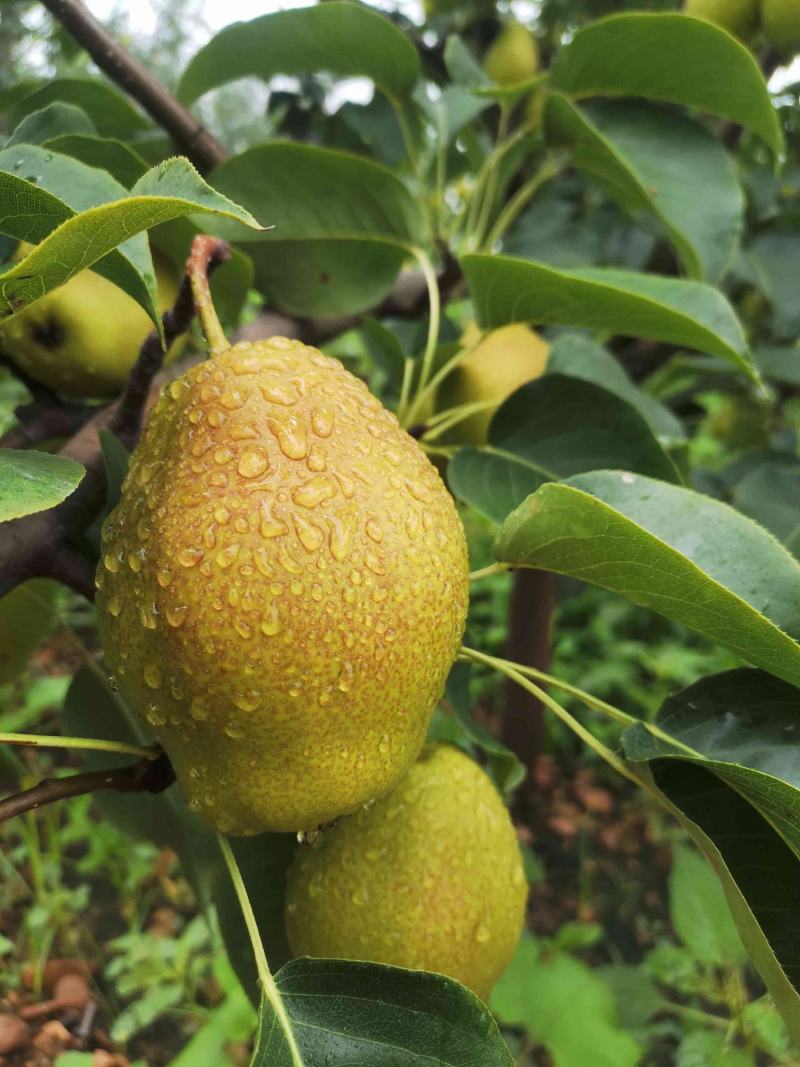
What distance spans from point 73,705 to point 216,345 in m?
0.37

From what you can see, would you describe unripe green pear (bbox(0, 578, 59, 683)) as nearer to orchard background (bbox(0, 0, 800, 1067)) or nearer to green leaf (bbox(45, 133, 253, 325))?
orchard background (bbox(0, 0, 800, 1067))

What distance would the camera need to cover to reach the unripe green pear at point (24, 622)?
0.73m

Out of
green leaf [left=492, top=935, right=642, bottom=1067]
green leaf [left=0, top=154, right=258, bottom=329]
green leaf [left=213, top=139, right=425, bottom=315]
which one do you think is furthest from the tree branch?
green leaf [left=492, top=935, right=642, bottom=1067]

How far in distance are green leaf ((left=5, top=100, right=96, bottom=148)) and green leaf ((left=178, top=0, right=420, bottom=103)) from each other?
213 mm

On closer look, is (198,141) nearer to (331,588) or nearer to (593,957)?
(331,588)

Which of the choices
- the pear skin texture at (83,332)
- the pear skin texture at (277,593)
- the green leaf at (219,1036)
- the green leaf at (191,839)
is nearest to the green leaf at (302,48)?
the pear skin texture at (83,332)

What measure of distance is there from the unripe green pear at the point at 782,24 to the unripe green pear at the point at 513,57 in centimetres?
54

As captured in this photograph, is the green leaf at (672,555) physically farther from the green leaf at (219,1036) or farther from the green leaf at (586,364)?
the green leaf at (219,1036)

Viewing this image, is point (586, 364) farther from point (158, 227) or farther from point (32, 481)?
point (32, 481)

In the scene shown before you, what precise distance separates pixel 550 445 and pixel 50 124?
448mm

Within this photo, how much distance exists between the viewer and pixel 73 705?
71cm

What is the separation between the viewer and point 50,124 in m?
0.62

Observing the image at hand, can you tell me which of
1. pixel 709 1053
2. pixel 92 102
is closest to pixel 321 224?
pixel 92 102

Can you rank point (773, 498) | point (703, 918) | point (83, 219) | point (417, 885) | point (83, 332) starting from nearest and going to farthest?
1. point (83, 219)
2. point (417, 885)
3. point (83, 332)
4. point (773, 498)
5. point (703, 918)
